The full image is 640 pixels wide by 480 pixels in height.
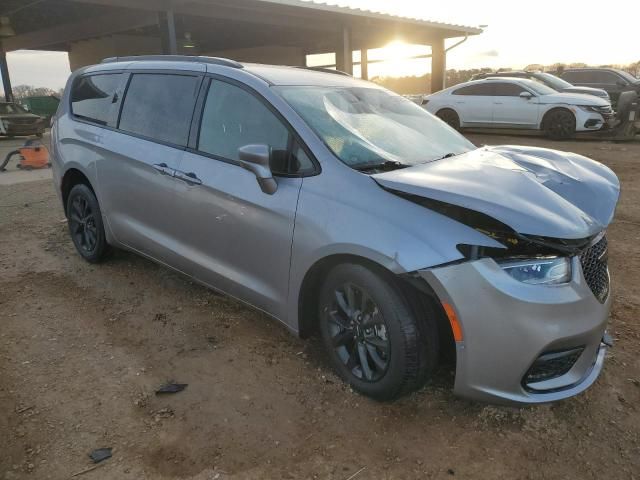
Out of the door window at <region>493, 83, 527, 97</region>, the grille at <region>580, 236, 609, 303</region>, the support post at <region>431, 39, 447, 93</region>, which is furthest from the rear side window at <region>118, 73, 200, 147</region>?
the support post at <region>431, 39, 447, 93</region>

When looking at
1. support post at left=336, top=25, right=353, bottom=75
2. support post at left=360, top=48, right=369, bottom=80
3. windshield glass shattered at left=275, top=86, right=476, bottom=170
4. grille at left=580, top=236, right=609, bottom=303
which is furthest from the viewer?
support post at left=360, top=48, right=369, bottom=80

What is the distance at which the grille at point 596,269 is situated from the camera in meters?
2.48

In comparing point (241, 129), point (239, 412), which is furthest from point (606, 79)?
point (239, 412)

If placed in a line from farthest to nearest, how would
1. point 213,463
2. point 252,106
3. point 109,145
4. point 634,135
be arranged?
point 634,135 < point 109,145 < point 252,106 < point 213,463

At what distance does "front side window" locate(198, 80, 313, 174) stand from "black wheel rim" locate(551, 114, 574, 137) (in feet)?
37.4

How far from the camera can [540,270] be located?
91.7 inches

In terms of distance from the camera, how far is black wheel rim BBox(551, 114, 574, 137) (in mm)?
12547

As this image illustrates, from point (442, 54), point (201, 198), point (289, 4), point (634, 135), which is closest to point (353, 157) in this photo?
point (201, 198)

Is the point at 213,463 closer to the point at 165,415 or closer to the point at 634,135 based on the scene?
the point at 165,415

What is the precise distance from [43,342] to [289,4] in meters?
13.8

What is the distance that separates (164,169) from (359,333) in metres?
1.81

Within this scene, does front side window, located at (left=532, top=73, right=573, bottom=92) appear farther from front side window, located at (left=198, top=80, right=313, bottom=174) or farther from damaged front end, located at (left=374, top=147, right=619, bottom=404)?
damaged front end, located at (left=374, top=147, right=619, bottom=404)

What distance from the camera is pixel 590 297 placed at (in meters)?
2.40

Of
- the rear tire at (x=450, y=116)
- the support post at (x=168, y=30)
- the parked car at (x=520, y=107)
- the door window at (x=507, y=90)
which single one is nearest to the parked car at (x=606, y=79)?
the parked car at (x=520, y=107)
